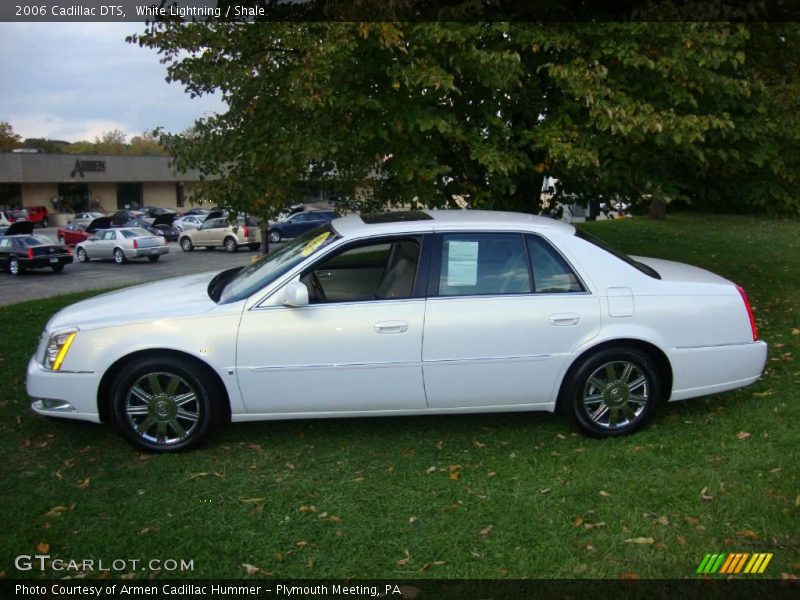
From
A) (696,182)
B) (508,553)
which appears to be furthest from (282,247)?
(696,182)

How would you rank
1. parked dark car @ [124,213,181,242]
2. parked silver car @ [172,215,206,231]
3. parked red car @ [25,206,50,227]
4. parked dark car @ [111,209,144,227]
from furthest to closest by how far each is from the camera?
parked red car @ [25,206,50,227]
parked dark car @ [111,209,144,227]
parked dark car @ [124,213,181,242]
parked silver car @ [172,215,206,231]

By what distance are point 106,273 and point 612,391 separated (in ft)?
83.3

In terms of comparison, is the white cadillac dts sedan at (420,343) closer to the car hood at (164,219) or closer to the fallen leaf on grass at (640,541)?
the fallen leaf on grass at (640,541)

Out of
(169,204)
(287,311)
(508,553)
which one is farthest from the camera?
(169,204)

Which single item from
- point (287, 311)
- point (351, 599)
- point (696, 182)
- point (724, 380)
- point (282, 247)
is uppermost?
point (696, 182)

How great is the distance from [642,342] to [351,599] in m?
2.75

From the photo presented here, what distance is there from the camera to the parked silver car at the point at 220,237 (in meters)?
33.8

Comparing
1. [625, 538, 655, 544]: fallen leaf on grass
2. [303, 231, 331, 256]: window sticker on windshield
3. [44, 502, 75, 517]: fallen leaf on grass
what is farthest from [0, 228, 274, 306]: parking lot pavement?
[625, 538, 655, 544]: fallen leaf on grass

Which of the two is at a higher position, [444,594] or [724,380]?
[724,380]

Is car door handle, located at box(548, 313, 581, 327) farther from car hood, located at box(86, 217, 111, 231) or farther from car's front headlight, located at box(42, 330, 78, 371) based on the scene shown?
car hood, located at box(86, 217, 111, 231)

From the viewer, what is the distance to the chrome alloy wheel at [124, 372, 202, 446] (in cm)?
516

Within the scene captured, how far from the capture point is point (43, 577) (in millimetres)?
3816

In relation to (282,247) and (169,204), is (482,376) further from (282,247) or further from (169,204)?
(169,204)

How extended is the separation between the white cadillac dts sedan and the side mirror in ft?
0.04
